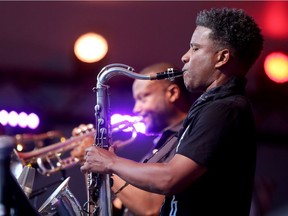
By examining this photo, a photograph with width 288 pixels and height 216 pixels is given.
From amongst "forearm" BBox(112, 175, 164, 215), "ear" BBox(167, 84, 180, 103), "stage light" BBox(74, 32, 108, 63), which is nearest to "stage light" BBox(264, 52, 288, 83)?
"stage light" BBox(74, 32, 108, 63)

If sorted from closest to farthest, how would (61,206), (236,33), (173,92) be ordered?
(236,33) → (61,206) → (173,92)

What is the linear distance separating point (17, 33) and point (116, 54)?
1342 millimetres

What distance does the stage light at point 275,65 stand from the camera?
927 cm

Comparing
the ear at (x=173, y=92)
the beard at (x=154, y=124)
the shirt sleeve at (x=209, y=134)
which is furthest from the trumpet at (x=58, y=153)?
the shirt sleeve at (x=209, y=134)

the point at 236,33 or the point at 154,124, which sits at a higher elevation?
the point at 236,33

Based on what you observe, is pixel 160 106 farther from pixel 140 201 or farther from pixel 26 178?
pixel 26 178

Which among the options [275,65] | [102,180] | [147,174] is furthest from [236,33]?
[275,65]

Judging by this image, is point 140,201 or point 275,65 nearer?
point 140,201

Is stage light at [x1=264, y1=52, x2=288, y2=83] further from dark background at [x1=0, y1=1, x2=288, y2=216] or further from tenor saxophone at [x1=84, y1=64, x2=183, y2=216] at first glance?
tenor saxophone at [x1=84, y1=64, x2=183, y2=216]

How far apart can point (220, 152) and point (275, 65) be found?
568 cm

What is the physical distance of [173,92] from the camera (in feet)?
20.3

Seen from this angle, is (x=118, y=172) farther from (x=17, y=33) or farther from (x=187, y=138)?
(x=17, y=33)

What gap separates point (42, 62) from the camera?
920 cm

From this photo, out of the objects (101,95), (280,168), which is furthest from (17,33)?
(101,95)
